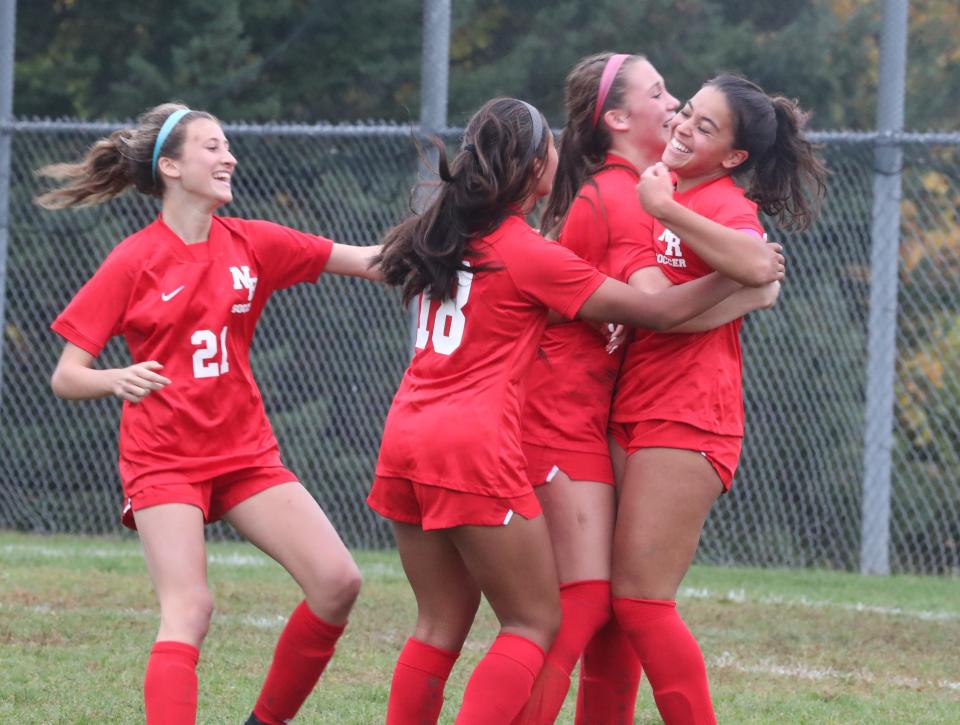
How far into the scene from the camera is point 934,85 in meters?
11.5

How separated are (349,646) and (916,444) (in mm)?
3839

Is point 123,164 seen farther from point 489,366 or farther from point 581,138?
point 489,366

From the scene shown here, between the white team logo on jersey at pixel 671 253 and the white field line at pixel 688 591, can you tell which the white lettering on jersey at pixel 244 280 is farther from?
the white field line at pixel 688 591

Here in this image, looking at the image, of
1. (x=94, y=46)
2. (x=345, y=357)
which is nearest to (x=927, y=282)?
(x=345, y=357)

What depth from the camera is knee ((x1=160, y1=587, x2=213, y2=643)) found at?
3.42m

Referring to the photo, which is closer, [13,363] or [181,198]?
[181,198]

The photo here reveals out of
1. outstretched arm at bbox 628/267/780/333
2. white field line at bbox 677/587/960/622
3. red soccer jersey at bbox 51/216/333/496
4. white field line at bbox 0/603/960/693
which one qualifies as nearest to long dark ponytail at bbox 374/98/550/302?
outstretched arm at bbox 628/267/780/333

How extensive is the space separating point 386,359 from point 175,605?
4748mm

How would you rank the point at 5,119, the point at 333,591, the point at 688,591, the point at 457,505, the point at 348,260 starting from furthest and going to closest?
the point at 5,119
the point at 688,591
the point at 348,260
the point at 333,591
the point at 457,505

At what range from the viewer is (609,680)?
3.58m

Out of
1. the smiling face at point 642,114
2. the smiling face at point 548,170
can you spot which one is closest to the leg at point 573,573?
the smiling face at point 548,170

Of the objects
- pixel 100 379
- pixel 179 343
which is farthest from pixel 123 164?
pixel 100 379

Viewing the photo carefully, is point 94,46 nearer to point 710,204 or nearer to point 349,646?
point 349,646

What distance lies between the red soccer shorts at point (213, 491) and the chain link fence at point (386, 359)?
13.7ft
